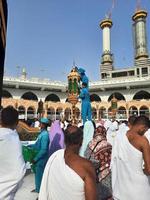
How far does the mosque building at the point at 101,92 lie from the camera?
37.4m

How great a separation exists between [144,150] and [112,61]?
53.1 m

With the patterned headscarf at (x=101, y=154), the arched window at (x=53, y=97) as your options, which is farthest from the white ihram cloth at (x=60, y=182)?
the arched window at (x=53, y=97)

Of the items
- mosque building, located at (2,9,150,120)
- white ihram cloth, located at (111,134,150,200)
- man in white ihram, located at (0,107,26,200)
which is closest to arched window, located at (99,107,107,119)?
mosque building, located at (2,9,150,120)

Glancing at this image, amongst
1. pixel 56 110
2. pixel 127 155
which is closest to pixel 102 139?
pixel 127 155

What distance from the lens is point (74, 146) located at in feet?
6.51

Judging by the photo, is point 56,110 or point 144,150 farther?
point 56,110

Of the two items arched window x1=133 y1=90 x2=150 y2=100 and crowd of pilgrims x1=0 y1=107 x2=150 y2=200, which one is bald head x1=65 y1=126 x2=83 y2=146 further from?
arched window x1=133 y1=90 x2=150 y2=100

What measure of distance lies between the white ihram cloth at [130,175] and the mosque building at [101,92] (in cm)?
2999

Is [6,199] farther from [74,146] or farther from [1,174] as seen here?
[74,146]

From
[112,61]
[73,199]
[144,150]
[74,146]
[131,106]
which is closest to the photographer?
[73,199]

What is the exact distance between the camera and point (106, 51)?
5488 cm

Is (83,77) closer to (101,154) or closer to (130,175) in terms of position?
(101,154)

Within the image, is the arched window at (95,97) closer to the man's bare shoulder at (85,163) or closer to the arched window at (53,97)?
the arched window at (53,97)

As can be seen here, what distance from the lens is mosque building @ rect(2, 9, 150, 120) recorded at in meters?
37.4
